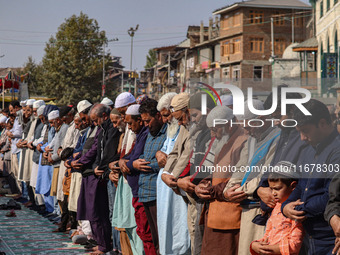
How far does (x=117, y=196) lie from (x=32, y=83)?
168 feet

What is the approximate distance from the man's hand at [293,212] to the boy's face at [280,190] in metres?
0.22

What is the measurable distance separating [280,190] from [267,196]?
0.14 meters

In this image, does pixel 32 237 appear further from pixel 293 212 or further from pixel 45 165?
pixel 293 212

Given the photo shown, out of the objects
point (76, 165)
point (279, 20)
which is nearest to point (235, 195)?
point (76, 165)

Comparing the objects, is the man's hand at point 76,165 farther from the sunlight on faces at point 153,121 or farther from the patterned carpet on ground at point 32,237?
the sunlight on faces at point 153,121

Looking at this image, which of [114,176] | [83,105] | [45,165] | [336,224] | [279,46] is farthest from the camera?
[279,46]

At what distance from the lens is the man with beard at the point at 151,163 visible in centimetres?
658

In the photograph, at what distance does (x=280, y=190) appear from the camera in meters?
4.40

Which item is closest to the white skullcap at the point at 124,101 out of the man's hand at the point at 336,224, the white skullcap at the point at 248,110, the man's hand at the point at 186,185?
the man's hand at the point at 186,185

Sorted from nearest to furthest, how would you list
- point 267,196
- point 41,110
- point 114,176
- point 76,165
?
point 267,196, point 114,176, point 76,165, point 41,110

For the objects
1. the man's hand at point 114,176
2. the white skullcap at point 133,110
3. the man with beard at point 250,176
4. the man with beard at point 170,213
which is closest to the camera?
the man with beard at point 250,176

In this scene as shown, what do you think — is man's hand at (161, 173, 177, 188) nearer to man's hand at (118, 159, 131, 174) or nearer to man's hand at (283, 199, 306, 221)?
man's hand at (118, 159, 131, 174)

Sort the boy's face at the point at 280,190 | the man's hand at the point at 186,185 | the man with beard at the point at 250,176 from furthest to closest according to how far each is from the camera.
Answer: the man's hand at the point at 186,185
the man with beard at the point at 250,176
the boy's face at the point at 280,190

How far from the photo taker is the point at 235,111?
5.39m
